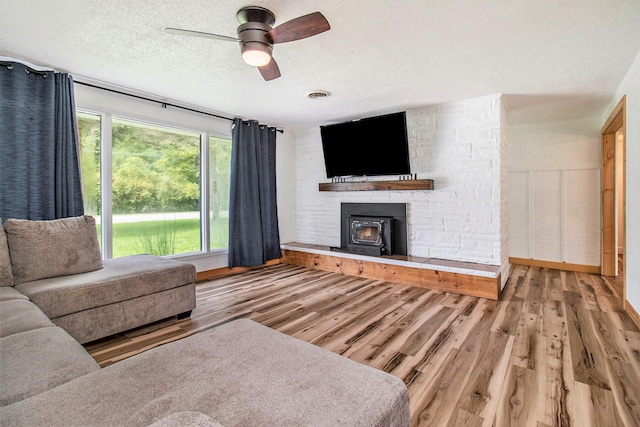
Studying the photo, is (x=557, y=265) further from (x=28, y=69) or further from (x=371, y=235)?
(x=28, y=69)

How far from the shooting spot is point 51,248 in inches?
95.1

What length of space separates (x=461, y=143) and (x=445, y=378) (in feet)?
9.39

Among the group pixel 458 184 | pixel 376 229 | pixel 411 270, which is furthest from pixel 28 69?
pixel 458 184

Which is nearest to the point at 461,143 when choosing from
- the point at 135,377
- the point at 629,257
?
the point at 629,257

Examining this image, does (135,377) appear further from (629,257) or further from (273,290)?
(629,257)

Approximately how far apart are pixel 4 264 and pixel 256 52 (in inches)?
92.1

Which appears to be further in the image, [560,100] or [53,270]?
[560,100]

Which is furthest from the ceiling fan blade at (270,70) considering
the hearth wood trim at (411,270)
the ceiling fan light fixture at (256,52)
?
the hearth wood trim at (411,270)

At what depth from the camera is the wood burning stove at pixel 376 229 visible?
4.27 meters

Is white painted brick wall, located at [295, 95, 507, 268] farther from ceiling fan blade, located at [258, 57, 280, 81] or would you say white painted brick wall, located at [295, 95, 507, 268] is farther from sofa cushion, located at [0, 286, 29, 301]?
sofa cushion, located at [0, 286, 29, 301]

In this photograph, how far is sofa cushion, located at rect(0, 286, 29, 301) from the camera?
6.24ft

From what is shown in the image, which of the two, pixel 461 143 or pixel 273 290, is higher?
pixel 461 143

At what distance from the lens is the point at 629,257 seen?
2.83 metres

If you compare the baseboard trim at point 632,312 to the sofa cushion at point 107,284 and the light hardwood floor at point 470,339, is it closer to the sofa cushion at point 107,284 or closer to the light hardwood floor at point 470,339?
the light hardwood floor at point 470,339
